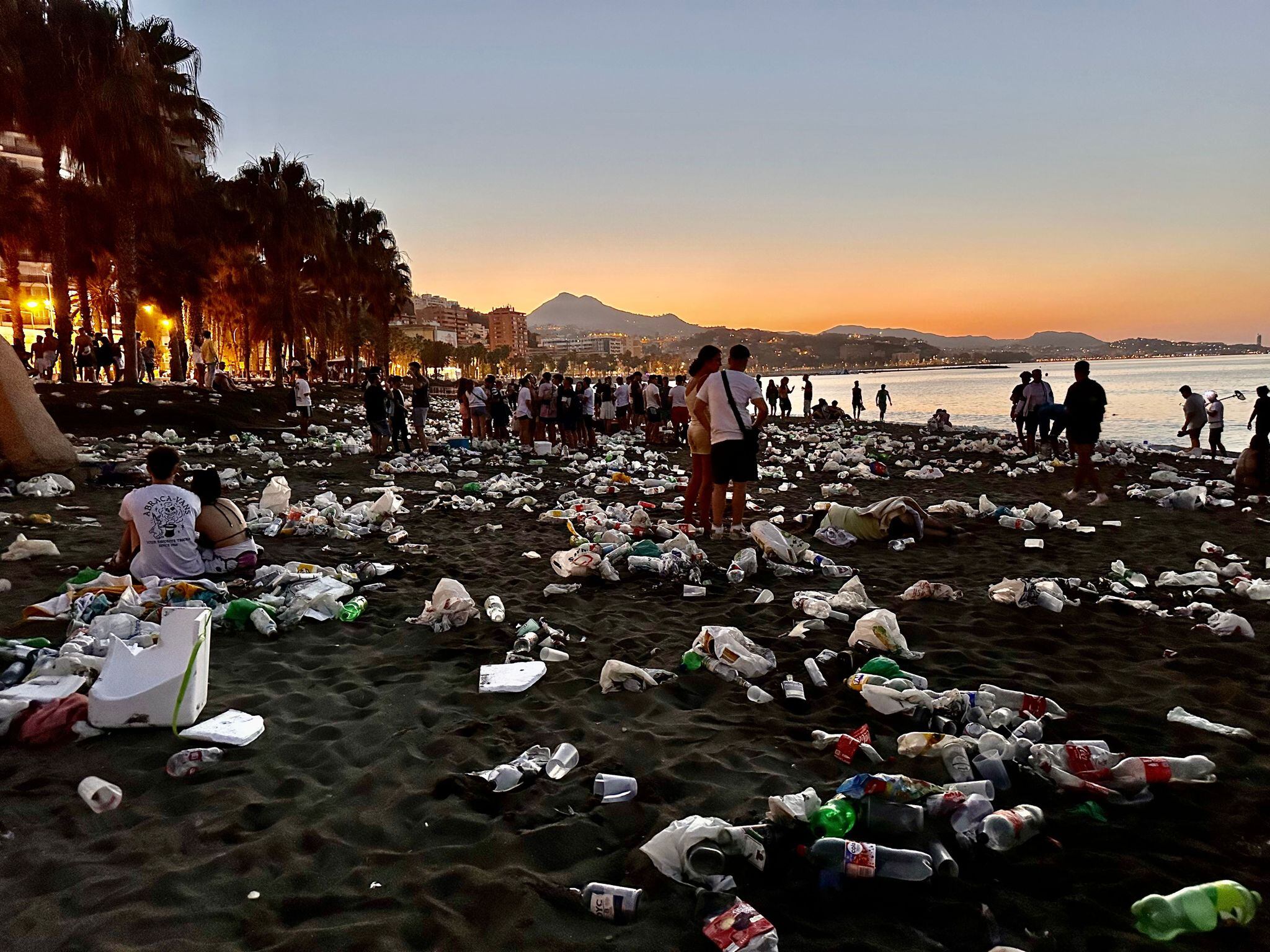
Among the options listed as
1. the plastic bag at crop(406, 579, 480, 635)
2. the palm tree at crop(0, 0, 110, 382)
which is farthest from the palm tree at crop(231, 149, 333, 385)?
the plastic bag at crop(406, 579, 480, 635)

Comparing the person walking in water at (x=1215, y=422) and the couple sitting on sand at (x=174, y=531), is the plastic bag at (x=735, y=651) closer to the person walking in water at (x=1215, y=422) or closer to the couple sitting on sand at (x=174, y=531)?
the couple sitting on sand at (x=174, y=531)

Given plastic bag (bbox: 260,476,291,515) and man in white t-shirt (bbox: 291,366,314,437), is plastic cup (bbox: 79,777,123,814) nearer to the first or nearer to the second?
plastic bag (bbox: 260,476,291,515)

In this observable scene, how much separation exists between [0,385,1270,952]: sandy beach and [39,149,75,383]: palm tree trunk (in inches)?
671

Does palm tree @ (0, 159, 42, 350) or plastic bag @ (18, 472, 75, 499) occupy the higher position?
palm tree @ (0, 159, 42, 350)

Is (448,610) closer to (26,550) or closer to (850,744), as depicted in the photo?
(850,744)

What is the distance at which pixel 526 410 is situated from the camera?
50.5 ft

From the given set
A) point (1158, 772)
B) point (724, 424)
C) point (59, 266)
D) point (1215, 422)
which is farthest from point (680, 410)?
point (59, 266)

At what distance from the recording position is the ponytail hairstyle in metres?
6.56

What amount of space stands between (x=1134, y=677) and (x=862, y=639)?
139 centimetres

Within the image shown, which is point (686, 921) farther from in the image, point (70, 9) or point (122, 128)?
point (70, 9)

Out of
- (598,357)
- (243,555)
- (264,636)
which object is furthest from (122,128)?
(598,357)

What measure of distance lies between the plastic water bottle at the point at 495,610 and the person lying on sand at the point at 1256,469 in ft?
33.3

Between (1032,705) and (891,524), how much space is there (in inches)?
150

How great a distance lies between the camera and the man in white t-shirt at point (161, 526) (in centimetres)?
502
